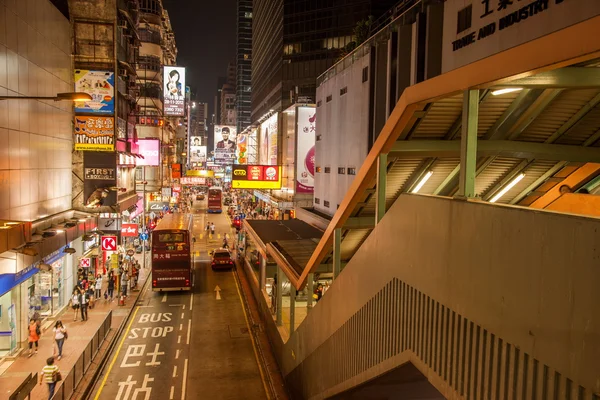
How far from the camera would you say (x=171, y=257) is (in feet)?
85.1

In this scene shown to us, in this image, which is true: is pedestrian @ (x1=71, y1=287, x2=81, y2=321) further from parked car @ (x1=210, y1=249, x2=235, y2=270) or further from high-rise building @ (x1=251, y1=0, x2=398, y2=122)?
high-rise building @ (x1=251, y1=0, x2=398, y2=122)

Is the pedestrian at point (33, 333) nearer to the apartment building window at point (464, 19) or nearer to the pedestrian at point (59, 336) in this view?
the pedestrian at point (59, 336)

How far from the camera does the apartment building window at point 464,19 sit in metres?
12.5

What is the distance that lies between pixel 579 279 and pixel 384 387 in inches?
279

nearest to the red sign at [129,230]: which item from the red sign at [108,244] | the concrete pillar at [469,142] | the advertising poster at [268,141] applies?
the red sign at [108,244]

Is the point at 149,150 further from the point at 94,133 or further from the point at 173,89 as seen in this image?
the point at 94,133

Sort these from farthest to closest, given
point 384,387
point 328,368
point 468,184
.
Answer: point 328,368, point 384,387, point 468,184

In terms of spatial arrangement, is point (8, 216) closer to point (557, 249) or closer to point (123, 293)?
point (123, 293)

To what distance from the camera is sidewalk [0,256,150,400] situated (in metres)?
13.9

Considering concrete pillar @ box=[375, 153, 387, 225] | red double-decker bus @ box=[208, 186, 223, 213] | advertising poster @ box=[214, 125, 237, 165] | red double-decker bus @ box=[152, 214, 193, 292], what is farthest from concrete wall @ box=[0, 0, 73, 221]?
advertising poster @ box=[214, 125, 237, 165]

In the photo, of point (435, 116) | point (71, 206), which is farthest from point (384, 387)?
point (71, 206)

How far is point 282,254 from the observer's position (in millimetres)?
15930

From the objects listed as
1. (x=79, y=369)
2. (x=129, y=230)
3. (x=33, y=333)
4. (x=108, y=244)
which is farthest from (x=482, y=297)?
(x=129, y=230)

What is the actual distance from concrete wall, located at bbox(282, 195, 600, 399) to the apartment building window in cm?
801
